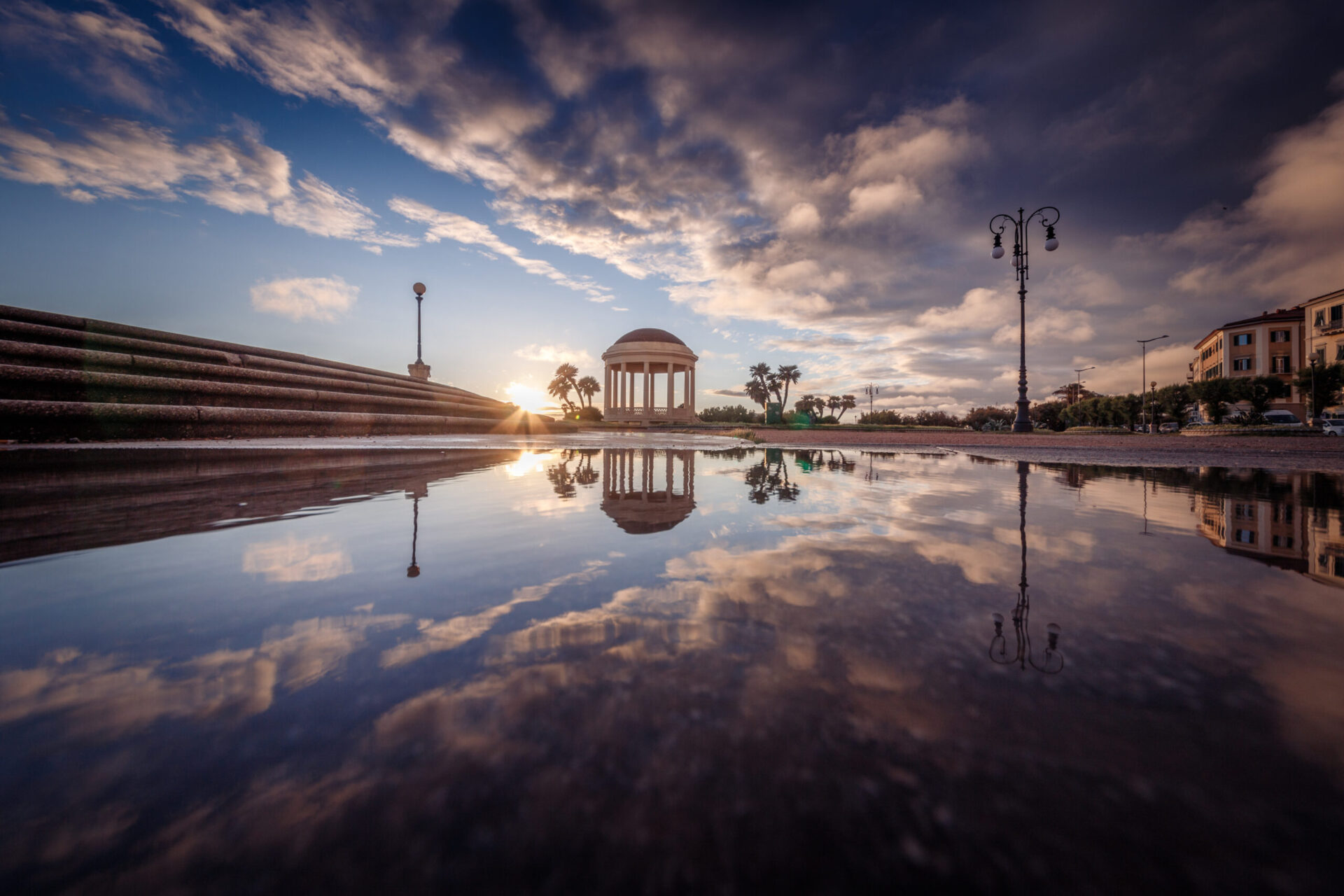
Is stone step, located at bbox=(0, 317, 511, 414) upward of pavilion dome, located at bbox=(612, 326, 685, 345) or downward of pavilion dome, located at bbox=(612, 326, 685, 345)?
downward

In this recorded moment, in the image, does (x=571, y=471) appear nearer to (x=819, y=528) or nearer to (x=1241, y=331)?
(x=819, y=528)

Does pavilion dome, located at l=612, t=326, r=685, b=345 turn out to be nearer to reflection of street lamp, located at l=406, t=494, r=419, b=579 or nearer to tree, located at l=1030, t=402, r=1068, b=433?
reflection of street lamp, located at l=406, t=494, r=419, b=579

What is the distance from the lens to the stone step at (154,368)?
9203 millimetres

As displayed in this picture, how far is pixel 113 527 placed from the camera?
3.46 metres

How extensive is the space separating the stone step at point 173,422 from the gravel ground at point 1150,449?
13971mm

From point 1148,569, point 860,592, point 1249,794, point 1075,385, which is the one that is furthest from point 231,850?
point 1075,385

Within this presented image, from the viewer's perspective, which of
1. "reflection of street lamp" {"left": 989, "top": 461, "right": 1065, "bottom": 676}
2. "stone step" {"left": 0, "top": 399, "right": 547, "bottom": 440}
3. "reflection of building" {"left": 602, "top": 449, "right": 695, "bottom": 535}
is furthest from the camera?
"stone step" {"left": 0, "top": 399, "right": 547, "bottom": 440}

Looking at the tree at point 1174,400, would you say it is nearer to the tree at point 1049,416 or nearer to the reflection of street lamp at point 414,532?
the tree at point 1049,416

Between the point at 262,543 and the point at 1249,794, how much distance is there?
4258 millimetres

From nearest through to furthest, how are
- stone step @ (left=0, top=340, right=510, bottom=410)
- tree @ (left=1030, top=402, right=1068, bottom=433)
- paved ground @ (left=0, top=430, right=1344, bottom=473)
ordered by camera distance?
stone step @ (left=0, top=340, right=510, bottom=410) < paved ground @ (left=0, top=430, right=1344, bottom=473) < tree @ (left=1030, top=402, right=1068, bottom=433)

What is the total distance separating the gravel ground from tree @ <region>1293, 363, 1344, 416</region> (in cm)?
4350

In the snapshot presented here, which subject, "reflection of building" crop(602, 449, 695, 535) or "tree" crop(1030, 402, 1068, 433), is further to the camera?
"tree" crop(1030, 402, 1068, 433)

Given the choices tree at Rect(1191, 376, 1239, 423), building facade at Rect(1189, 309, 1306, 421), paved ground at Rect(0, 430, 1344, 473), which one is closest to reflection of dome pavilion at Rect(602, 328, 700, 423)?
paved ground at Rect(0, 430, 1344, 473)

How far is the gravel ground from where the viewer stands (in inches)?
407
